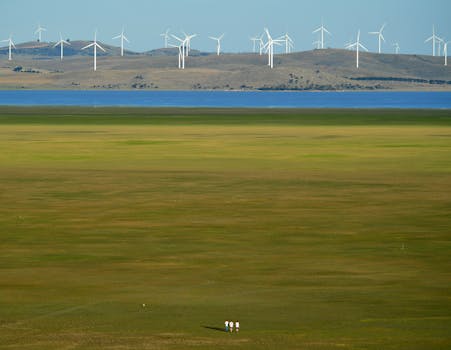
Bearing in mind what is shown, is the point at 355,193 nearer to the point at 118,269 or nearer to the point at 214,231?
the point at 214,231

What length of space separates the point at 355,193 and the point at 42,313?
2641 centimetres

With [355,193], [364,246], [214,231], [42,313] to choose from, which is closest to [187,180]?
[355,193]

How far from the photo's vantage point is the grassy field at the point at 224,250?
2398 cm

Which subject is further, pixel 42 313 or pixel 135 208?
pixel 135 208

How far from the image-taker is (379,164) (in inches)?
2640

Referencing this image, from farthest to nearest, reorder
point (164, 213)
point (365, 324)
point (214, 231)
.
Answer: point (164, 213) < point (214, 231) < point (365, 324)

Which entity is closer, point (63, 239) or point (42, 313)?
point (42, 313)

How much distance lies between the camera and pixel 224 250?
34.4m

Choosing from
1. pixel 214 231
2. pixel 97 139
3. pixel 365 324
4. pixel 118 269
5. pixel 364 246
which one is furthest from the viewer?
pixel 97 139

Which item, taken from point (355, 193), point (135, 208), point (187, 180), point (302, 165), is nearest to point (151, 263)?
point (135, 208)

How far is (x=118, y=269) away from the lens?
30906mm

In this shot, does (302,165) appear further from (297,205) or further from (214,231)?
(214,231)

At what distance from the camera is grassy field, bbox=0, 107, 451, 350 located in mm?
23984

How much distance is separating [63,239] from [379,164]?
33067mm
